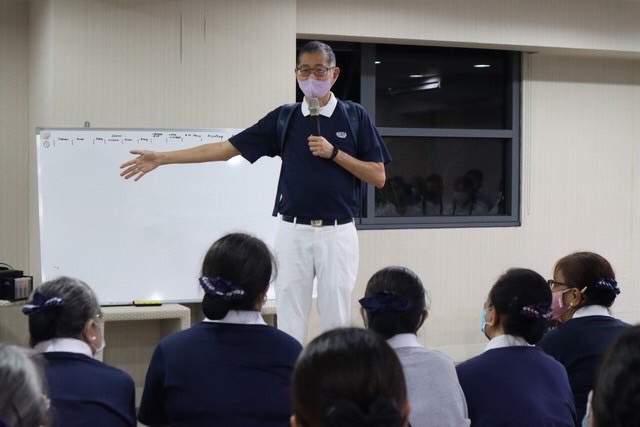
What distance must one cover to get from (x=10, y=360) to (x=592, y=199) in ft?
17.9

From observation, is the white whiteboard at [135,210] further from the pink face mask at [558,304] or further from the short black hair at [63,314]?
the short black hair at [63,314]

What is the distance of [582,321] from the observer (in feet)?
A: 8.68

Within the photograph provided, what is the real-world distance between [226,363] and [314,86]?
4.95 ft

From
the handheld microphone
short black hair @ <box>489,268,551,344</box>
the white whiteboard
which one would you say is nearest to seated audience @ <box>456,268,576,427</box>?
short black hair @ <box>489,268,551,344</box>

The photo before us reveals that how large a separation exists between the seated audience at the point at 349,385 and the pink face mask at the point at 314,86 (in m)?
2.05

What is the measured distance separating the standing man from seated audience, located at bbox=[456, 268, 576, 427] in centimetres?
95

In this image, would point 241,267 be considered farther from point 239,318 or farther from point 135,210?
point 135,210

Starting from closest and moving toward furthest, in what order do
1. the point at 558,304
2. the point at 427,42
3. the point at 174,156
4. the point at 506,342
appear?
the point at 506,342
the point at 558,304
the point at 174,156
the point at 427,42

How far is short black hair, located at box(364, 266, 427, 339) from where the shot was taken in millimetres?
2086

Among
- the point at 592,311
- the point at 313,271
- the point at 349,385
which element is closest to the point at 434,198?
the point at 313,271

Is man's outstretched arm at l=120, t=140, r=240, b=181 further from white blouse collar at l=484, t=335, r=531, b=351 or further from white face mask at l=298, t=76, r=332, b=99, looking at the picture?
white blouse collar at l=484, t=335, r=531, b=351

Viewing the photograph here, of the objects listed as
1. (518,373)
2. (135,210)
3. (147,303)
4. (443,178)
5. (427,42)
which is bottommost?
(147,303)

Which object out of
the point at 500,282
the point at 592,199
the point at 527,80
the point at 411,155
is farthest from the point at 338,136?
the point at 592,199

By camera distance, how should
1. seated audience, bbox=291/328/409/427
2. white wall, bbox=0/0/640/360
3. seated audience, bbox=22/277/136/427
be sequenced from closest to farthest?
seated audience, bbox=291/328/409/427, seated audience, bbox=22/277/136/427, white wall, bbox=0/0/640/360
